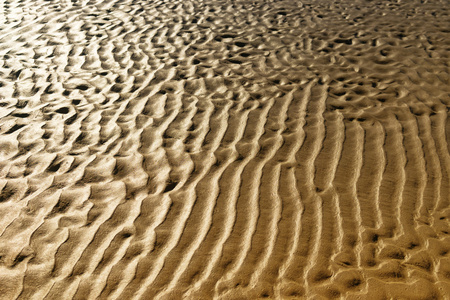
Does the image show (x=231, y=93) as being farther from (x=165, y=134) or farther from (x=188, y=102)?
(x=165, y=134)

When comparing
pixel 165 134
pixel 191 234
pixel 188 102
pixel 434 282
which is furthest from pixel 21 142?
pixel 434 282

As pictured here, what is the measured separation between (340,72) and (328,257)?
3.21 m

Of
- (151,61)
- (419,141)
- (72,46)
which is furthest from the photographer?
(72,46)

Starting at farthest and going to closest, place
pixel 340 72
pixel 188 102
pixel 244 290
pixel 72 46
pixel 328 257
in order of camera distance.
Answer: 1. pixel 72 46
2. pixel 340 72
3. pixel 188 102
4. pixel 328 257
5. pixel 244 290

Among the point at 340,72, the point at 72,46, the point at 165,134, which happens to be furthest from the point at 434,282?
the point at 72,46

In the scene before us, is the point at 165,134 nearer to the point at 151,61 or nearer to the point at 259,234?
the point at 259,234

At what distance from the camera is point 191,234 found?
2.93 metres

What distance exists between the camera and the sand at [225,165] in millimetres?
2650

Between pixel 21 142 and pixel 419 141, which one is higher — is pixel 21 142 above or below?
above

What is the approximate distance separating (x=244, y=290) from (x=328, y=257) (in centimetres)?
62

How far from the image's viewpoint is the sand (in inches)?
104

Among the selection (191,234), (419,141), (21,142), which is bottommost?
(419,141)

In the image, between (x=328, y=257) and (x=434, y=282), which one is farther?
(x=328, y=257)

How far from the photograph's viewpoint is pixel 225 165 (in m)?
3.62
